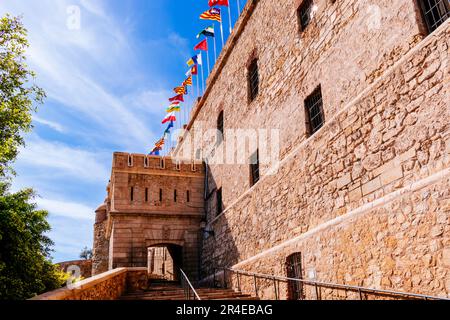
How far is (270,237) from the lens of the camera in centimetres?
975

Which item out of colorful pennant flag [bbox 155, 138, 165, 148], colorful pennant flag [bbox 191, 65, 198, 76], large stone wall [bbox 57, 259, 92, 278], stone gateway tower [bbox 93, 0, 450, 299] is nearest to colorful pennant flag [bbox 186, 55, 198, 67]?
colorful pennant flag [bbox 191, 65, 198, 76]

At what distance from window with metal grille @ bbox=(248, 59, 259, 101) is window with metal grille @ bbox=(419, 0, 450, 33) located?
20.4 feet

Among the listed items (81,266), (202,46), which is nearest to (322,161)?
(202,46)

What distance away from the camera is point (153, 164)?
15789mm

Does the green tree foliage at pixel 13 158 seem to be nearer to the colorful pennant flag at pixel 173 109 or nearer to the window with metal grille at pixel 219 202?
the window with metal grille at pixel 219 202

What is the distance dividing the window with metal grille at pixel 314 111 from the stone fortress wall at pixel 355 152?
132mm

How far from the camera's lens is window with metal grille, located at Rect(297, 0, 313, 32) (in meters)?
9.33

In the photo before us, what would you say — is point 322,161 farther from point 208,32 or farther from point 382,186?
point 208,32

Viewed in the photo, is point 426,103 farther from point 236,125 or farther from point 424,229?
point 236,125

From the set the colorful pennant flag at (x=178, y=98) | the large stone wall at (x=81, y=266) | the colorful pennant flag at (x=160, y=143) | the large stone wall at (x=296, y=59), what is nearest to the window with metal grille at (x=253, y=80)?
the large stone wall at (x=296, y=59)

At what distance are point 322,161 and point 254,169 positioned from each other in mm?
3762

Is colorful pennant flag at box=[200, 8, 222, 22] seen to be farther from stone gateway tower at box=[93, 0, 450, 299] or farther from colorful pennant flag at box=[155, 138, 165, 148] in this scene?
colorful pennant flag at box=[155, 138, 165, 148]

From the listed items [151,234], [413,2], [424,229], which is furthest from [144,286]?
[413,2]

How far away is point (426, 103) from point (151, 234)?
11399 millimetres
